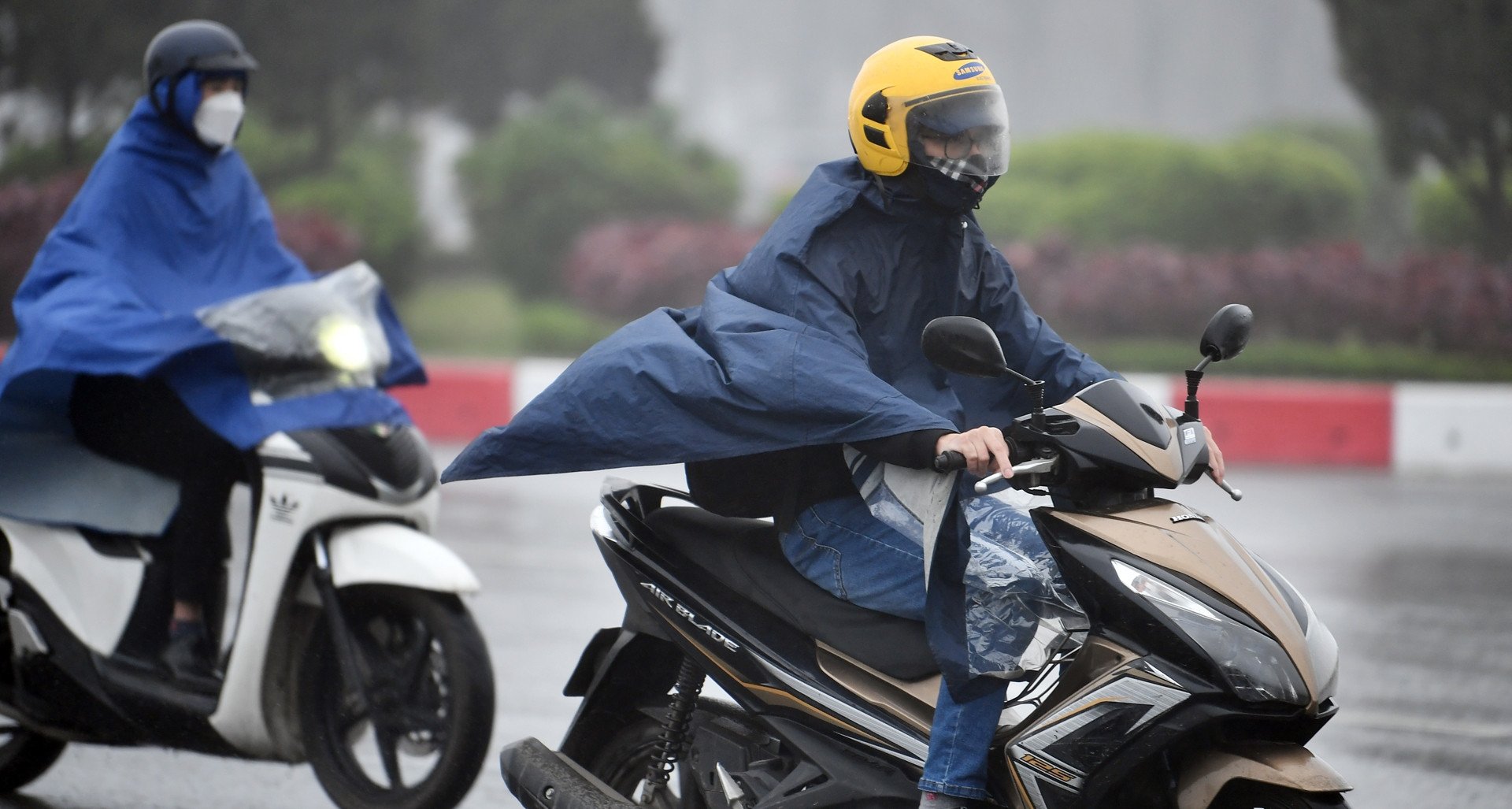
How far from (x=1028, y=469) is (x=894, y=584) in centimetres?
41

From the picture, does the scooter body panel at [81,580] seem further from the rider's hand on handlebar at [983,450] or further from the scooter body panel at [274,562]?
the rider's hand on handlebar at [983,450]

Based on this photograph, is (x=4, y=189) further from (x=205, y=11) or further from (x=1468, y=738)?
(x=1468, y=738)

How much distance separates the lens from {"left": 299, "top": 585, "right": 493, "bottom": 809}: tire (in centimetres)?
405

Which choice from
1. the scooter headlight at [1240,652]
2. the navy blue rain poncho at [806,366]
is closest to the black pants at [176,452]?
the navy blue rain poncho at [806,366]

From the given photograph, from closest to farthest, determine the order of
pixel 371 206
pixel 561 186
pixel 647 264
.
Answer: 1. pixel 647 264
2. pixel 371 206
3. pixel 561 186

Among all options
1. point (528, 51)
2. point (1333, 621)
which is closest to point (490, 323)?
point (528, 51)

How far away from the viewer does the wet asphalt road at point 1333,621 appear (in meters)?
4.86

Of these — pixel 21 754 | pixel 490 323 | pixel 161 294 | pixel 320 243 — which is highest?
pixel 161 294

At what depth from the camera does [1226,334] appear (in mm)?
3277

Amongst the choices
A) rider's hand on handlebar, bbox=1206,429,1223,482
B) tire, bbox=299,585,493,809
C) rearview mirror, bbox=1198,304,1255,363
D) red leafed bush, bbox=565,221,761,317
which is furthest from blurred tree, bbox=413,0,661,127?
rider's hand on handlebar, bbox=1206,429,1223,482

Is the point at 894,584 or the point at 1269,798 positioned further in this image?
the point at 894,584

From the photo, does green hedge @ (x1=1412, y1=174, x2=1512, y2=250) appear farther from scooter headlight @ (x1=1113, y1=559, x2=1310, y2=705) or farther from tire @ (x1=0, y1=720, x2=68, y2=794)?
scooter headlight @ (x1=1113, y1=559, x2=1310, y2=705)

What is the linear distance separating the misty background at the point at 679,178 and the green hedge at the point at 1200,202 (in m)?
0.03

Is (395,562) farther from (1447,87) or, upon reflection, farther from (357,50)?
(357,50)
